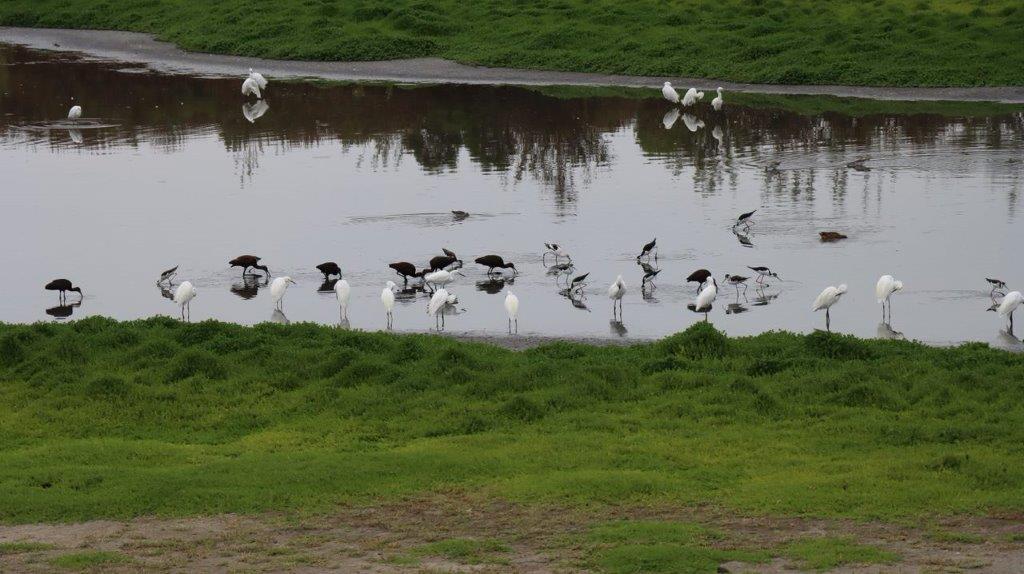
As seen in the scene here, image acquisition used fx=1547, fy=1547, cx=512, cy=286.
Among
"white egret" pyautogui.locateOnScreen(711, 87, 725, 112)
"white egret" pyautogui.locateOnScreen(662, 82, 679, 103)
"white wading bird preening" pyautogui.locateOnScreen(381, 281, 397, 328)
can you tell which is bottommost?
"white wading bird preening" pyautogui.locateOnScreen(381, 281, 397, 328)

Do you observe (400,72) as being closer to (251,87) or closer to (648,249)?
(251,87)

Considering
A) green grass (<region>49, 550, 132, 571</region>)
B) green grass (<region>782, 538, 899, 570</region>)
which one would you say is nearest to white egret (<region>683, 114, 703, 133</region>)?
green grass (<region>782, 538, 899, 570</region>)

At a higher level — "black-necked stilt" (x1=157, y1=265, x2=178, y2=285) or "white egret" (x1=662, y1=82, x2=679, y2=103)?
"white egret" (x1=662, y1=82, x2=679, y2=103)

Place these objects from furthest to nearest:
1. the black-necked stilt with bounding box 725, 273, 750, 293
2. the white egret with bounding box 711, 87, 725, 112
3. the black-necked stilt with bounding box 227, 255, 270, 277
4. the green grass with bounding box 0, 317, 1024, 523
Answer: the white egret with bounding box 711, 87, 725, 112, the black-necked stilt with bounding box 227, 255, 270, 277, the black-necked stilt with bounding box 725, 273, 750, 293, the green grass with bounding box 0, 317, 1024, 523

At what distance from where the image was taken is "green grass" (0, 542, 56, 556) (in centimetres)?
1075

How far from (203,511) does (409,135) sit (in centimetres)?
2445

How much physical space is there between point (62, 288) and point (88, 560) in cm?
1049

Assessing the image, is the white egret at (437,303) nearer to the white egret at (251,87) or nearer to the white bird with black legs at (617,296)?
the white bird with black legs at (617,296)

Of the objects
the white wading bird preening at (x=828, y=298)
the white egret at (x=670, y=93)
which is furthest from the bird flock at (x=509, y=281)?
the white egret at (x=670, y=93)

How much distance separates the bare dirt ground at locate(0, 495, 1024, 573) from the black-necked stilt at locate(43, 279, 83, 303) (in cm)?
923

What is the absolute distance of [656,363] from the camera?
15719 mm

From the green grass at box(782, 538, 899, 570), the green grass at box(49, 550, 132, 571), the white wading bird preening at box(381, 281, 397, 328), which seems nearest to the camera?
the green grass at box(782, 538, 899, 570)

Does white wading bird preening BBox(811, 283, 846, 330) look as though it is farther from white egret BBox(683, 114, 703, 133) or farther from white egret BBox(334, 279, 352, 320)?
white egret BBox(683, 114, 703, 133)

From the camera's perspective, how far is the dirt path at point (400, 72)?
4019 centimetres
